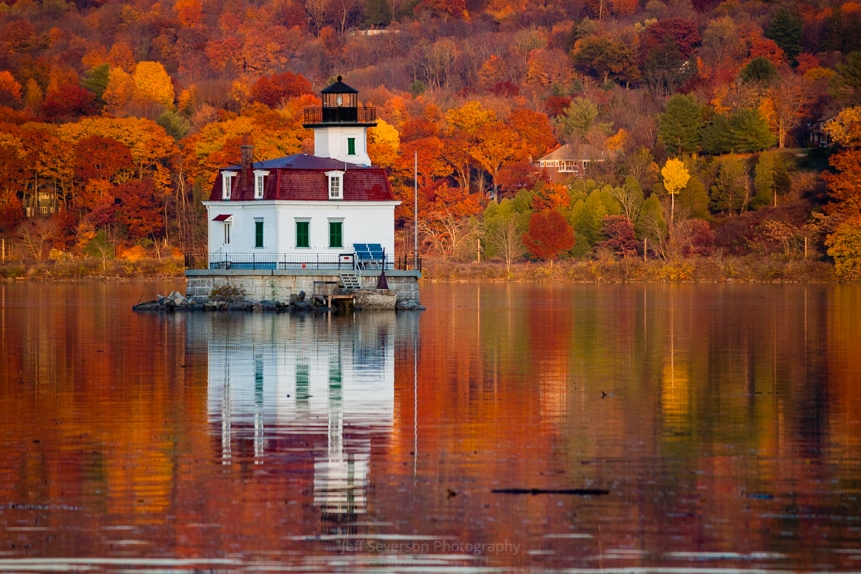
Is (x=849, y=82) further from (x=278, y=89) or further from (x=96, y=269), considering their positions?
(x=96, y=269)

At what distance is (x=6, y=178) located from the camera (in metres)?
85.1

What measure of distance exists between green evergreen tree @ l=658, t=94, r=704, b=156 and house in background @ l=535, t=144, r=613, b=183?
432 cm

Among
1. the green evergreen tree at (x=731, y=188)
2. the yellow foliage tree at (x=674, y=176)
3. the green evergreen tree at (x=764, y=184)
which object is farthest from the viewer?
the green evergreen tree at (x=731, y=188)

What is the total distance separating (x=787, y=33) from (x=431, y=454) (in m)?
128

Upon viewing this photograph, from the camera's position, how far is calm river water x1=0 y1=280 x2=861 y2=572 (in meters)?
12.0

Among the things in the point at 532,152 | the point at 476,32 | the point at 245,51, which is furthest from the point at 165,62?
the point at 532,152

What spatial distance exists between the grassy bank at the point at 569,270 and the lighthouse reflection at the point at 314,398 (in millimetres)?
41577

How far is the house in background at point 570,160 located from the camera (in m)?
95.2

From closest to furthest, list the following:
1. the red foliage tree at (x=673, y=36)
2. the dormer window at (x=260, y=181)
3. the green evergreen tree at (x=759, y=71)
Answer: the dormer window at (x=260, y=181)
the green evergreen tree at (x=759, y=71)
the red foliage tree at (x=673, y=36)

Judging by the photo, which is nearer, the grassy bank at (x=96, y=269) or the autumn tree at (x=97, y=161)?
the grassy bank at (x=96, y=269)

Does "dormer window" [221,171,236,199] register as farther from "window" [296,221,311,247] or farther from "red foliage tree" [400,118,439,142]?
"red foliage tree" [400,118,439,142]

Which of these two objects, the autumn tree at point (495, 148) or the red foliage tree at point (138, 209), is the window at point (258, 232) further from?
the autumn tree at point (495, 148)

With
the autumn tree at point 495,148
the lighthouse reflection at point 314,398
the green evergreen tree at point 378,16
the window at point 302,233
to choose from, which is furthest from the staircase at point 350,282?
the green evergreen tree at point 378,16

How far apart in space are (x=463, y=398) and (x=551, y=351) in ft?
29.2
